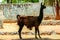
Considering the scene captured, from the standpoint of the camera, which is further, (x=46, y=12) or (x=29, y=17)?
(x=46, y=12)

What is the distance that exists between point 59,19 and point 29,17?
60cm

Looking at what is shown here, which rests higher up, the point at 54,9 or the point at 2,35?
the point at 54,9

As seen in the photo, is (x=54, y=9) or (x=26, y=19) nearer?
(x=26, y=19)

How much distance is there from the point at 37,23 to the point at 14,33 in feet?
1.53

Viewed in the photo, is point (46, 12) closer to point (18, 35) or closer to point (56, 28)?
point (56, 28)

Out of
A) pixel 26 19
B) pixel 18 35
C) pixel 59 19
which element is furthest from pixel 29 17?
pixel 59 19

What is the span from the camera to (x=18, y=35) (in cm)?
413

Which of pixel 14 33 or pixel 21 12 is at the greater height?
pixel 21 12

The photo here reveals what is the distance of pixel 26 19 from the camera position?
3961 millimetres

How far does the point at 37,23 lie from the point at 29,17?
16cm

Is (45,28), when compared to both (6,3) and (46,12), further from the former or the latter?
(6,3)

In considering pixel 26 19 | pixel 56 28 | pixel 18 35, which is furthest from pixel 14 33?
pixel 56 28

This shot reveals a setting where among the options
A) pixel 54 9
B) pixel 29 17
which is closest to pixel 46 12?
pixel 54 9

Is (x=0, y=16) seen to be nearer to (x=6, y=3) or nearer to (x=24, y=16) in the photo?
(x=6, y=3)
